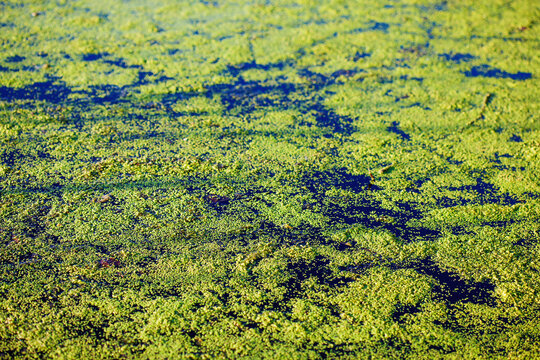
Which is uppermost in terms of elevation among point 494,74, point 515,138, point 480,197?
point 494,74

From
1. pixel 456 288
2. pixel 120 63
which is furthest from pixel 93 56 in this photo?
pixel 456 288

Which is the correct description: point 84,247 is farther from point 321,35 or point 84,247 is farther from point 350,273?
point 321,35

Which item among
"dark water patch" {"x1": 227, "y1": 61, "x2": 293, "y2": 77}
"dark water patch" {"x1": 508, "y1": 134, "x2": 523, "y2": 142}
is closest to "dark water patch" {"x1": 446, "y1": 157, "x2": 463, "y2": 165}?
"dark water patch" {"x1": 508, "y1": 134, "x2": 523, "y2": 142}

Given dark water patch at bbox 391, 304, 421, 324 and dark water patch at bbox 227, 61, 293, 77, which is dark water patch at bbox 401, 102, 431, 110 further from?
dark water patch at bbox 391, 304, 421, 324

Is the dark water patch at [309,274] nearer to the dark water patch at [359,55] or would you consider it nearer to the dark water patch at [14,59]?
the dark water patch at [359,55]

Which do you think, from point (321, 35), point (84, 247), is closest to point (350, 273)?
point (84, 247)

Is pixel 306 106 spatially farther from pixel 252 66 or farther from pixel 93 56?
pixel 93 56

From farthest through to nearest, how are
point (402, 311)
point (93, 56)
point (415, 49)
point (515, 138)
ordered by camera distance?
point (415, 49), point (93, 56), point (515, 138), point (402, 311)

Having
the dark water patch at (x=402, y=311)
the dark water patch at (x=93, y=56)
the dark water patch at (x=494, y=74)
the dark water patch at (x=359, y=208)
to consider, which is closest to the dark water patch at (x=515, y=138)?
the dark water patch at (x=494, y=74)
